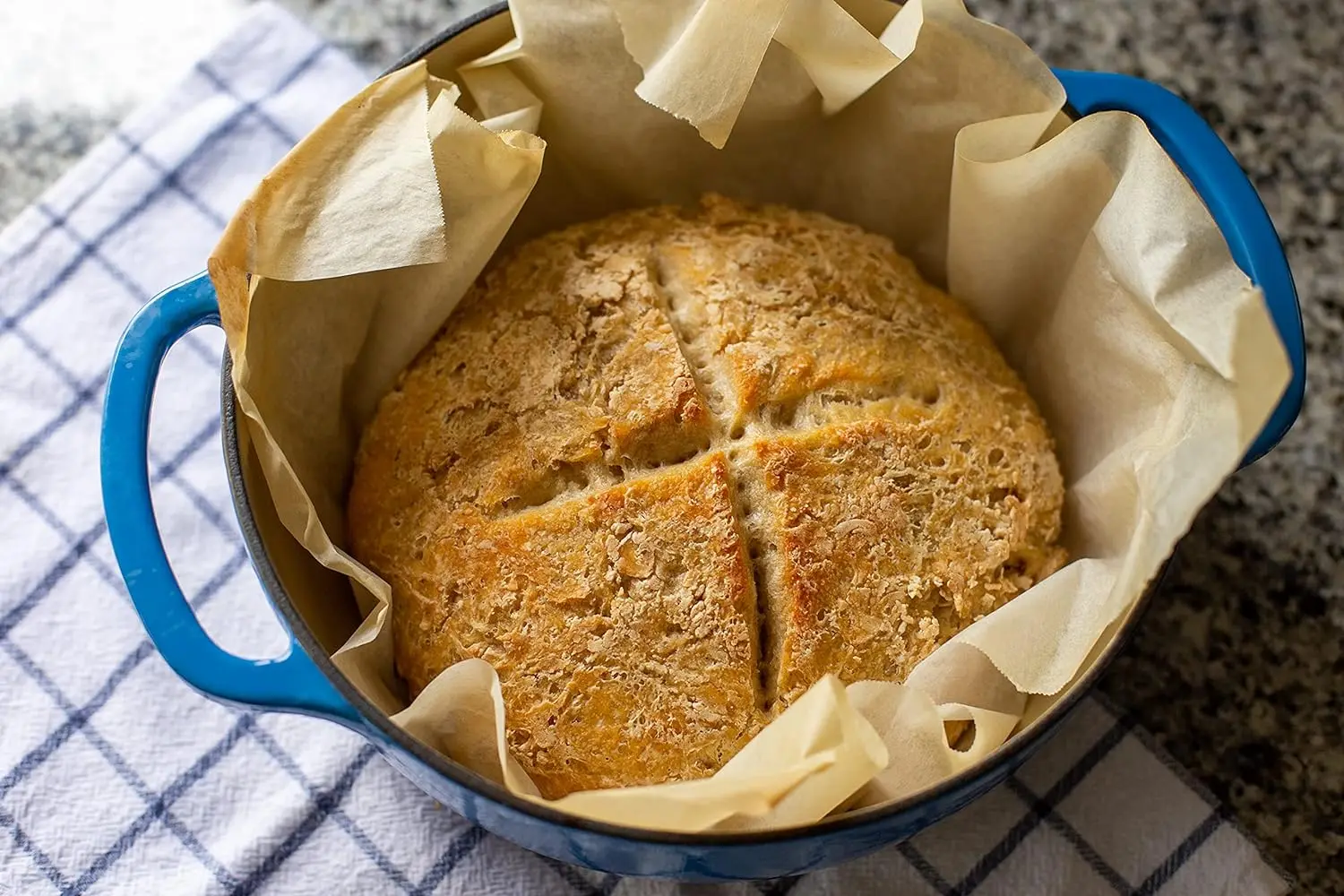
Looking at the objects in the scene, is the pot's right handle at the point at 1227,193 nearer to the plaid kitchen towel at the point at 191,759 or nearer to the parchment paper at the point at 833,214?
the parchment paper at the point at 833,214

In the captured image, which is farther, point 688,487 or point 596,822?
point 688,487

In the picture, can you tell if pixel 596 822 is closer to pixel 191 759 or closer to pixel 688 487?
pixel 688 487

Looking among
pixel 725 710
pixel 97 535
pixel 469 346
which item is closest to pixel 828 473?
pixel 725 710

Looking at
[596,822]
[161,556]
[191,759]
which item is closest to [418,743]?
[596,822]

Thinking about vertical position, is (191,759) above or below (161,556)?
below

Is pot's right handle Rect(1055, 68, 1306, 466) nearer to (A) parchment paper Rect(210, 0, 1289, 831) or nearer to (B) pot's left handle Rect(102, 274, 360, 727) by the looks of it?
(A) parchment paper Rect(210, 0, 1289, 831)

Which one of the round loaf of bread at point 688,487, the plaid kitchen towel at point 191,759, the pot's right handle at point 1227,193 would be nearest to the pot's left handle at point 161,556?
the round loaf of bread at point 688,487
